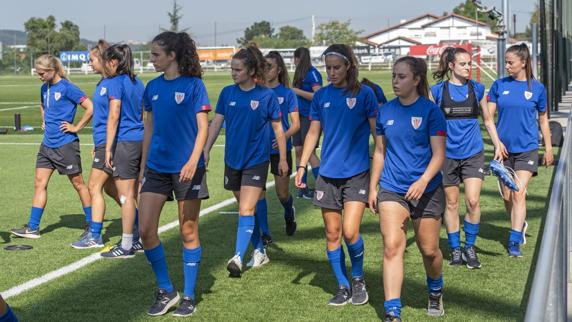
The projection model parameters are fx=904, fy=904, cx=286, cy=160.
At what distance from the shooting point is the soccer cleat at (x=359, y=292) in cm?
658

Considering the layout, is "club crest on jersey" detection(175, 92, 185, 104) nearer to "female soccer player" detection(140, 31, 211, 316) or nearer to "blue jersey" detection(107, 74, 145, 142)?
"female soccer player" detection(140, 31, 211, 316)

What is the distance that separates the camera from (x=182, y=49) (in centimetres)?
616

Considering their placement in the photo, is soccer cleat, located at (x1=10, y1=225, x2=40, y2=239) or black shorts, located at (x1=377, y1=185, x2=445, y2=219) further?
soccer cleat, located at (x1=10, y1=225, x2=40, y2=239)

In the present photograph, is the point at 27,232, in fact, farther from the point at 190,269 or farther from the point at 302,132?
the point at 302,132

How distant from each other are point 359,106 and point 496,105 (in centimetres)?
252

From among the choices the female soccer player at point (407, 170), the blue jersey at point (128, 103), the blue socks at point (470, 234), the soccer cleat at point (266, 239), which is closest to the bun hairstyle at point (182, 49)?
the female soccer player at point (407, 170)

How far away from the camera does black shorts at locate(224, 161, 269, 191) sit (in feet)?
24.2

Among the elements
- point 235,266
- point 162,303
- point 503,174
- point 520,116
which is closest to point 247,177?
point 235,266

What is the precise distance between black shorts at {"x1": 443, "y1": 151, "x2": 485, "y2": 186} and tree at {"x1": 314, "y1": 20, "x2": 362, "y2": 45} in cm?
11942

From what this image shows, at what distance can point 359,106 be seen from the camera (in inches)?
254

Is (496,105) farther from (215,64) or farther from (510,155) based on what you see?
(215,64)

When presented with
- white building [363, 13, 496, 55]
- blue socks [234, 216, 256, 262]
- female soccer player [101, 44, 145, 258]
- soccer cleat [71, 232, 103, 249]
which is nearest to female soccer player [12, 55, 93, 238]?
soccer cleat [71, 232, 103, 249]

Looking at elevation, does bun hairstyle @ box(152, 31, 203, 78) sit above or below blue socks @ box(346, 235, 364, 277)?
above

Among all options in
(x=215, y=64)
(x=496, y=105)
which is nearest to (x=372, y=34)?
(x=215, y=64)
